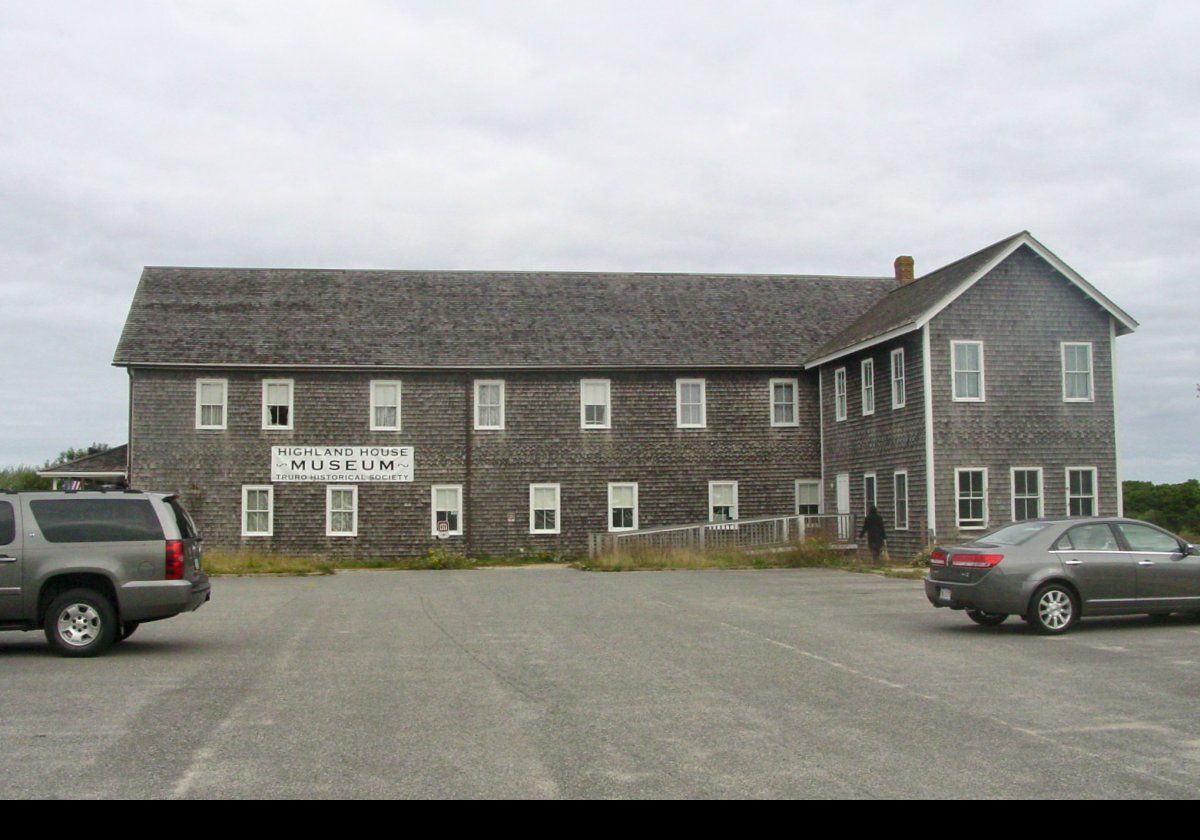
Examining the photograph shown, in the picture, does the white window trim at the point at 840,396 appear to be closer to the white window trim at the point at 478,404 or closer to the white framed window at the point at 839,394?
the white framed window at the point at 839,394

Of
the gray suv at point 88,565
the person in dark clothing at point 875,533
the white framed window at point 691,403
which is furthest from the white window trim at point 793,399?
the gray suv at point 88,565

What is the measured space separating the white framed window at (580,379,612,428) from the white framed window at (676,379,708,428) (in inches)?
84.2

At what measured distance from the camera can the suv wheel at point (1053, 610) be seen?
16.3m

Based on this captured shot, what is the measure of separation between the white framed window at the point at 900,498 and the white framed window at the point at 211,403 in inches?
756

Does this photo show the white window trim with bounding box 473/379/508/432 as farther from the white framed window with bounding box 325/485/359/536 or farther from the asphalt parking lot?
the asphalt parking lot

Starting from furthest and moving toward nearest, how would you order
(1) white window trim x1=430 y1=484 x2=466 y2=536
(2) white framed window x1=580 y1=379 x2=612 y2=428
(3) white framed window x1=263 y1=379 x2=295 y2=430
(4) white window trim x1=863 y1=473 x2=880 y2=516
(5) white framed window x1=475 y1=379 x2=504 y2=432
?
(2) white framed window x1=580 y1=379 x2=612 y2=428
(5) white framed window x1=475 y1=379 x2=504 y2=432
(1) white window trim x1=430 y1=484 x2=466 y2=536
(3) white framed window x1=263 y1=379 x2=295 y2=430
(4) white window trim x1=863 y1=473 x2=880 y2=516

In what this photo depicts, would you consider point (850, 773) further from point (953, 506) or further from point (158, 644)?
point (953, 506)

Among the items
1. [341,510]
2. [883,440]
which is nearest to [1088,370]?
[883,440]

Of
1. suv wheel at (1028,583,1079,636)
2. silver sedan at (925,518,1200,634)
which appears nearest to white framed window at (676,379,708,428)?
silver sedan at (925,518,1200,634)

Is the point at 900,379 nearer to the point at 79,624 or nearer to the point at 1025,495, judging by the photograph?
the point at 1025,495

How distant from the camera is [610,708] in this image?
35.1 feet

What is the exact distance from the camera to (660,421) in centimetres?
3928

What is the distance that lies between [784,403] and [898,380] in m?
6.58

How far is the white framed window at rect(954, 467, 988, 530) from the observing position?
3189cm
